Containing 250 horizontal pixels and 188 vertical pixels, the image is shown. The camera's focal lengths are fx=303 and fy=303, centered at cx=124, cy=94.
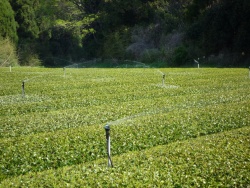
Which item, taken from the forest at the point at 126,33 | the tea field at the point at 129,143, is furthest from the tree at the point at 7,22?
the tea field at the point at 129,143

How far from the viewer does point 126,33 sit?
54781 mm

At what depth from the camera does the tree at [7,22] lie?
1925 inches

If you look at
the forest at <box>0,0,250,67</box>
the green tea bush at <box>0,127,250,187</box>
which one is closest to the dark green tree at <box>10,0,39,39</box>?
the forest at <box>0,0,250,67</box>

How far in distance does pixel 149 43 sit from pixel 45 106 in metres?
37.5

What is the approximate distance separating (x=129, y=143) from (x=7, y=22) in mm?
46994

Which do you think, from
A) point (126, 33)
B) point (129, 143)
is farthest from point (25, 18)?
point (129, 143)

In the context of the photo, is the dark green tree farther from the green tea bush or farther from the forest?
the green tea bush

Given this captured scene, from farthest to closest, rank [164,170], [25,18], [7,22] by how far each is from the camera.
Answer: [25,18] < [7,22] < [164,170]

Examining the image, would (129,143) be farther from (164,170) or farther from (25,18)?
(25,18)

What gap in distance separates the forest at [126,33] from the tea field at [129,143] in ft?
76.4

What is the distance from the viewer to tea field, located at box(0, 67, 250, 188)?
693 cm

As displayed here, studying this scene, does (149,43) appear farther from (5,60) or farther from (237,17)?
(5,60)

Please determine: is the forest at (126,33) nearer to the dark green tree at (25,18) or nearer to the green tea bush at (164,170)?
the dark green tree at (25,18)

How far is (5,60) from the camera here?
44.8 meters
